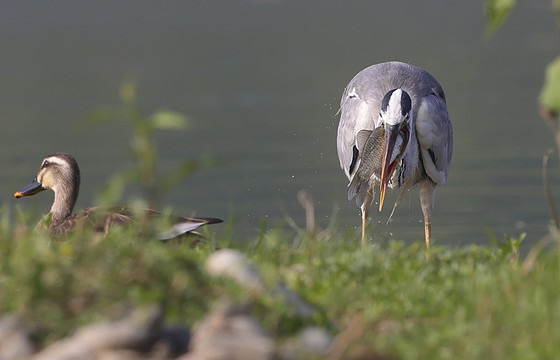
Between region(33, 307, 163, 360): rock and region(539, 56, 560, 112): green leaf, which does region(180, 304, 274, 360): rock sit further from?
region(539, 56, 560, 112): green leaf

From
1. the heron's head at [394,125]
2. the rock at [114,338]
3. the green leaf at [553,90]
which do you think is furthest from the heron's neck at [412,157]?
the rock at [114,338]

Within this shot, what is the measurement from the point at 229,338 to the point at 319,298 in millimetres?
1068

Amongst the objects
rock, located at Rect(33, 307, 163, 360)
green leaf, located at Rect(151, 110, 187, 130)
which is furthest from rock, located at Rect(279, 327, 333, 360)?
green leaf, located at Rect(151, 110, 187, 130)

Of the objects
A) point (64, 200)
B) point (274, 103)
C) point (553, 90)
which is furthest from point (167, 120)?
point (274, 103)

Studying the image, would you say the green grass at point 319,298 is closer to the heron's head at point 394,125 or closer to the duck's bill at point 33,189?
the heron's head at point 394,125

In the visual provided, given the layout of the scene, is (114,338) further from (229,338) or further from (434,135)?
(434,135)

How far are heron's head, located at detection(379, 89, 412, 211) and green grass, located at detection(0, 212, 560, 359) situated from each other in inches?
123

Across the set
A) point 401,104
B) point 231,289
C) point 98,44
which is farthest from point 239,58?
point 231,289

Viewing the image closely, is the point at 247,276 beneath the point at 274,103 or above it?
beneath

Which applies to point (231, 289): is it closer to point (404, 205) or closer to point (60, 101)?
Result: point (404, 205)

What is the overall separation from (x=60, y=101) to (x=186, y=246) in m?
31.6

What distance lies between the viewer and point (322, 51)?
63.2 meters

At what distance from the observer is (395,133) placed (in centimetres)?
910

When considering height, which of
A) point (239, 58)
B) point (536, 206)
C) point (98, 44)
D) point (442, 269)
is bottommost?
point (442, 269)
